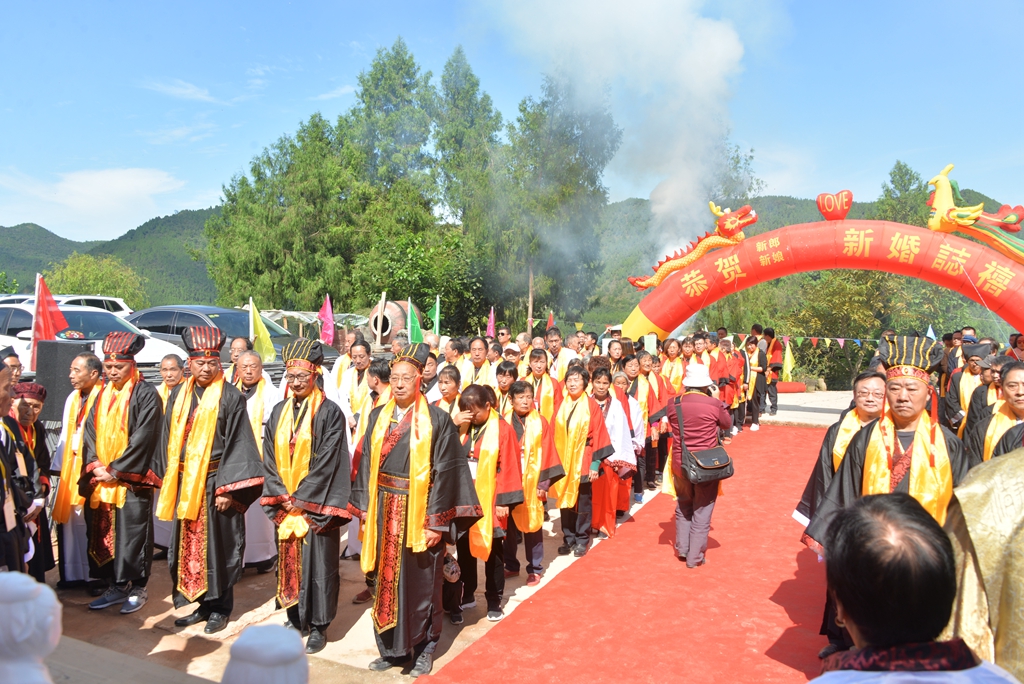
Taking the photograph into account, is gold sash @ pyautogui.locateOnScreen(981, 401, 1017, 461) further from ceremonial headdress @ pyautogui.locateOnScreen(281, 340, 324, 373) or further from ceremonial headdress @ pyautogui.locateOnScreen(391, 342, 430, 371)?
ceremonial headdress @ pyautogui.locateOnScreen(281, 340, 324, 373)

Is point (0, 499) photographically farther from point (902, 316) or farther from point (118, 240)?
point (118, 240)

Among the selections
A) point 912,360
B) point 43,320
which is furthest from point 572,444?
point 43,320

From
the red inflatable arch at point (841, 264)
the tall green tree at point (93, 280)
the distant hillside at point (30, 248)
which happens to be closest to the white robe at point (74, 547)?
the red inflatable arch at point (841, 264)

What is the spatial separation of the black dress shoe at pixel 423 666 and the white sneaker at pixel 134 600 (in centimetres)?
222

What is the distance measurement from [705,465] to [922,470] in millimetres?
2355

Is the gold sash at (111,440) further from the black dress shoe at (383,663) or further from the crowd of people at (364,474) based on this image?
the black dress shoe at (383,663)

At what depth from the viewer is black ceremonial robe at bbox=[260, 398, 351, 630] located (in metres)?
4.53

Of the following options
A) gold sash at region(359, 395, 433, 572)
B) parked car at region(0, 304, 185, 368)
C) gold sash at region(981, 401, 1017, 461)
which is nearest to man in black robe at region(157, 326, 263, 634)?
gold sash at region(359, 395, 433, 572)

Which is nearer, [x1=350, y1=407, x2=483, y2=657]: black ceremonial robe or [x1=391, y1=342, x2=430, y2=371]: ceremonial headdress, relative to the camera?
[x1=350, y1=407, x2=483, y2=657]: black ceremonial robe

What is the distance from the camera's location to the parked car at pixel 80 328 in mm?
10133

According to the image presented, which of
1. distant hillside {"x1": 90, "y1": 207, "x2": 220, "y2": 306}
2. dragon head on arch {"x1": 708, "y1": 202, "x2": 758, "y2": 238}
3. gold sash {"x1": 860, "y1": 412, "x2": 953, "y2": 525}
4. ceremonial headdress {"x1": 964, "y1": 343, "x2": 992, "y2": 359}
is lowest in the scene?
gold sash {"x1": 860, "y1": 412, "x2": 953, "y2": 525}

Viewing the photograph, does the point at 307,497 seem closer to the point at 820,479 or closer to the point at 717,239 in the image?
the point at 820,479

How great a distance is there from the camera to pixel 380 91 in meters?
35.1

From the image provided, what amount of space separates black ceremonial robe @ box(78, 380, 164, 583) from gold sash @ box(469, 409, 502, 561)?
2.24m
